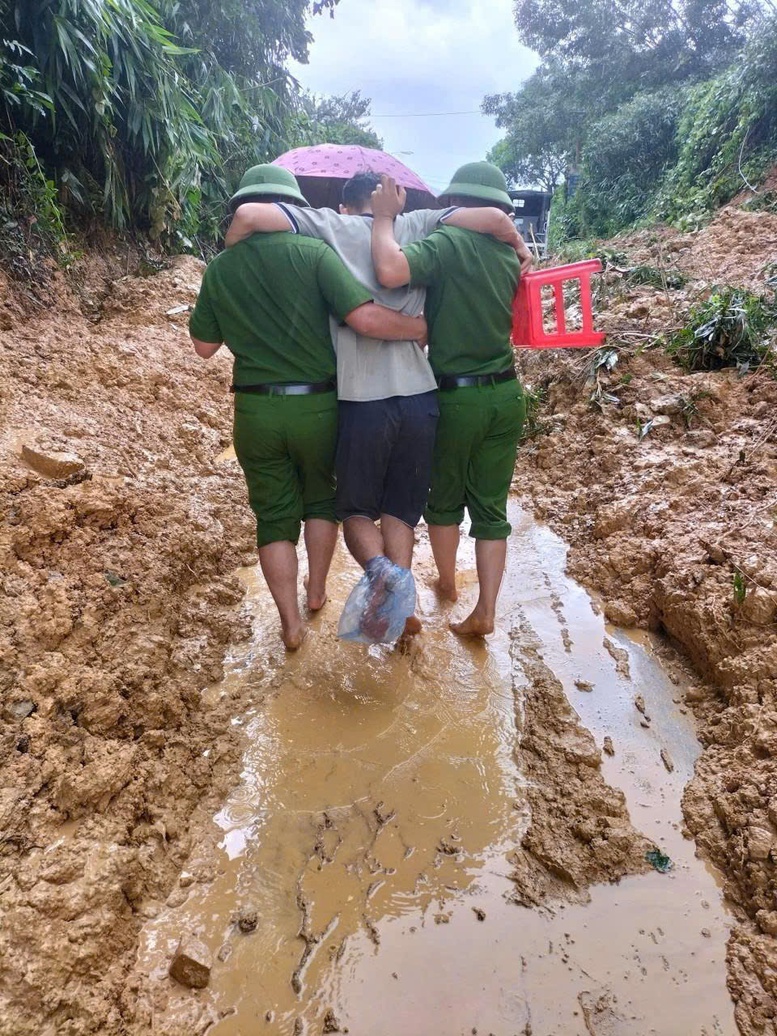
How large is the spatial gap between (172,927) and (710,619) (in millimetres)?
2015

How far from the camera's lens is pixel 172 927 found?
4.92 feet

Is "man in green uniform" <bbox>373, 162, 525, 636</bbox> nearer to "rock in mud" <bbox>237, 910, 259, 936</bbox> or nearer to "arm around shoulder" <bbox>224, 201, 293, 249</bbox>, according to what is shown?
"arm around shoulder" <bbox>224, 201, 293, 249</bbox>

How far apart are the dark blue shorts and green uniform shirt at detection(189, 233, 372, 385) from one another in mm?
228

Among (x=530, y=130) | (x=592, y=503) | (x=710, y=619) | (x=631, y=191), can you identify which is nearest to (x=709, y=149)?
(x=631, y=191)

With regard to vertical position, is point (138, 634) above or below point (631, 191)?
below

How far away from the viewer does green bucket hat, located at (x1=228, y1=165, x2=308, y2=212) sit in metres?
2.08

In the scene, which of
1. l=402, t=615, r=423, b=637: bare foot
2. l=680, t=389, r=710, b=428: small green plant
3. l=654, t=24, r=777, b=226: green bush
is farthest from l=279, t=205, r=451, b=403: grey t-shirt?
l=654, t=24, r=777, b=226: green bush

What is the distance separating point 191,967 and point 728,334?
420 cm

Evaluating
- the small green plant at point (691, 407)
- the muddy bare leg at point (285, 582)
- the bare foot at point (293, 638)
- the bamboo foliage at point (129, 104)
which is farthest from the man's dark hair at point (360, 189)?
the bamboo foliage at point (129, 104)

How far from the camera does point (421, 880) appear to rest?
1.65m

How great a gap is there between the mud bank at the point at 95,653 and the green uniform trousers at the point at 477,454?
105 cm

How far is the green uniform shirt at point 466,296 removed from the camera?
2.12 metres

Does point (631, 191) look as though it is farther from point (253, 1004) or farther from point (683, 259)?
point (253, 1004)

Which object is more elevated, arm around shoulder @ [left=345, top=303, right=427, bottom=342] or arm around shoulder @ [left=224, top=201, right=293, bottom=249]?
Result: arm around shoulder @ [left=224, top=201, right=293, bottom=249]
